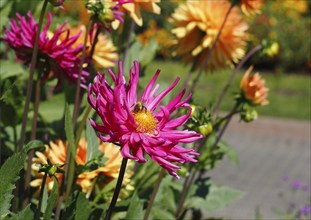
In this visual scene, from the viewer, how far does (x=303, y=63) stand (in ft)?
35.3

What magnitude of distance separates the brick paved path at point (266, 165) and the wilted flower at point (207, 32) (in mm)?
1889

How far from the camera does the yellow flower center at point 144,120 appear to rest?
134 centimetres

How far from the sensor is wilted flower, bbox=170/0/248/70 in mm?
2479

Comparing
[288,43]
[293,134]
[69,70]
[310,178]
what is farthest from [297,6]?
[69,70]

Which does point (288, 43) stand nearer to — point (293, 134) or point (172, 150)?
point (293, 134)

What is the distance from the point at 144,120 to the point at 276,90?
7785mm

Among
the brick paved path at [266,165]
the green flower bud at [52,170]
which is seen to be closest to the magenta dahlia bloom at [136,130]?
the green flower bud at [52,170]

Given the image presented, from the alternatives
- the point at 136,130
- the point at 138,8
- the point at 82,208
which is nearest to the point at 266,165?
the point at 138,8

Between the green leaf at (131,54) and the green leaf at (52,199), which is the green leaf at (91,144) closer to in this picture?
the green leaf at (52,199)

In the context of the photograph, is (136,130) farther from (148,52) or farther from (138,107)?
(148,52)

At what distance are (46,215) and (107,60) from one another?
31.2 inches

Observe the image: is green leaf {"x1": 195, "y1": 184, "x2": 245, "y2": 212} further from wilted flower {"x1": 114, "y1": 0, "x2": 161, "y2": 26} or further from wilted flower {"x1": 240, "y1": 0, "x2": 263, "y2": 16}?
wilted flower {"x1": 114, "y1": 0, "x2": 161, "y2": 26}

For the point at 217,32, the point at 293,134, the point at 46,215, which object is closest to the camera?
the point at 46,215

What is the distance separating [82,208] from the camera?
164cm
